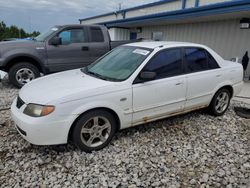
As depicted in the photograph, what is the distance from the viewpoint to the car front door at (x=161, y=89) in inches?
133

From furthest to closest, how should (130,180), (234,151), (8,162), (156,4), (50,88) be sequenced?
(156,4)
(234,151)
(50,88)
(8,162)
(130,180)

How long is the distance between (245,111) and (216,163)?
2574 millimetres

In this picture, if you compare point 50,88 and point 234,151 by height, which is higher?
point 50,88

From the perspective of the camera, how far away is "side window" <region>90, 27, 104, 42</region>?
7.17 m

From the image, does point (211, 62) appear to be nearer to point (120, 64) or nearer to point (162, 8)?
point (120, 64)

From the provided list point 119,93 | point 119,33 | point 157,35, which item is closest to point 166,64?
point 119,93

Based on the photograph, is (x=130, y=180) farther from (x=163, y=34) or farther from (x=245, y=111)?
(x=163, y=34)

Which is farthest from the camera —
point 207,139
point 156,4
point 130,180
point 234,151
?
point 156,4

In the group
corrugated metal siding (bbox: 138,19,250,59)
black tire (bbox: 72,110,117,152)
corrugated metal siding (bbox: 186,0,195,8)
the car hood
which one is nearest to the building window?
corrugated metal siding (bbox: 138,19,250,59)

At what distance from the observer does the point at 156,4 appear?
14.4 meters

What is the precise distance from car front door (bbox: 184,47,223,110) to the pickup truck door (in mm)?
3974

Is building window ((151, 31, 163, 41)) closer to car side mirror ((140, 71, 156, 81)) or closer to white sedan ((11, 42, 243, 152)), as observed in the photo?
white sedan ((11, 42, 243, 152))

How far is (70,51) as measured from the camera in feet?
22.4

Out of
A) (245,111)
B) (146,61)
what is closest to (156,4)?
(245,111)
